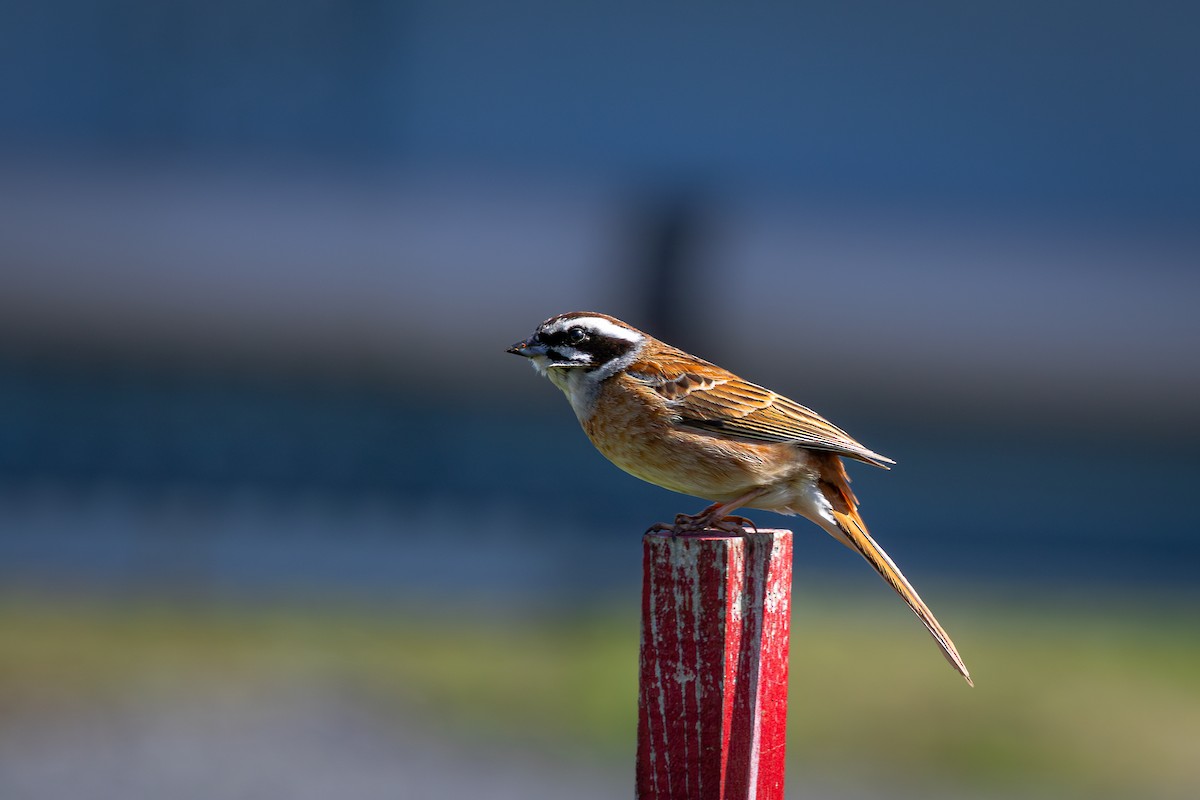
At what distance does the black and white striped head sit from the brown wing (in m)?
0.09

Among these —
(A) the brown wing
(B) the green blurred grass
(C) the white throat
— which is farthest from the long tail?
(B) the green blurred grass

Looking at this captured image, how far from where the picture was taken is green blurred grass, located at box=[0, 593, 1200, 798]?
9.70 metres

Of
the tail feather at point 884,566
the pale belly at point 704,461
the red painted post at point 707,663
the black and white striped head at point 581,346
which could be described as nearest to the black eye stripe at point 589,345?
the black and white striped head at point 581,346

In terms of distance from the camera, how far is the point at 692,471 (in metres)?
4.49

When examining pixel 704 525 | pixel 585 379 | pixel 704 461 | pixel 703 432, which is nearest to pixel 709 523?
pixel 704 525

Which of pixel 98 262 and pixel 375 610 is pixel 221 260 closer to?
pixel 98 262

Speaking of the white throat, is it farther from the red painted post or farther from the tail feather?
the red painted post

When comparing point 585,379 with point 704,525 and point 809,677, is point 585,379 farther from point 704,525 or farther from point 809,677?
point 809,677

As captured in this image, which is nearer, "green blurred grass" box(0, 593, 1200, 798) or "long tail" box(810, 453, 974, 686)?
"long tail" box(810, 453, 974, 686)

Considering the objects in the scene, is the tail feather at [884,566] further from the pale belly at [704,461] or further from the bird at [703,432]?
the pale belly at [704,461]

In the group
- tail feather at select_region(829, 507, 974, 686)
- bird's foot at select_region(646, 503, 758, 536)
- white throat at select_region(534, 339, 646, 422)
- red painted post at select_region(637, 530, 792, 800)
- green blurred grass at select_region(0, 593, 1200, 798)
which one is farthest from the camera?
green blurred grass at select_region(0, 593, 1200, 798)

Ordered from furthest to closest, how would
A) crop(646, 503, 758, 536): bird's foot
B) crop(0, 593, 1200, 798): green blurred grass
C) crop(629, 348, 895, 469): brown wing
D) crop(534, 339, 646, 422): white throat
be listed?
1. crop(0, 593, 1200, 798): green blurred grass
2. crop(534, 339, 646, 422): white throat
3. crop(629, 348, 895, 469): brown wing
4. crop(646, 503, 758, 536): bird's foot

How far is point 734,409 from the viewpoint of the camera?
4633 millimetres

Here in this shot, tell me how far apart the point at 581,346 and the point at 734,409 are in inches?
21.0
